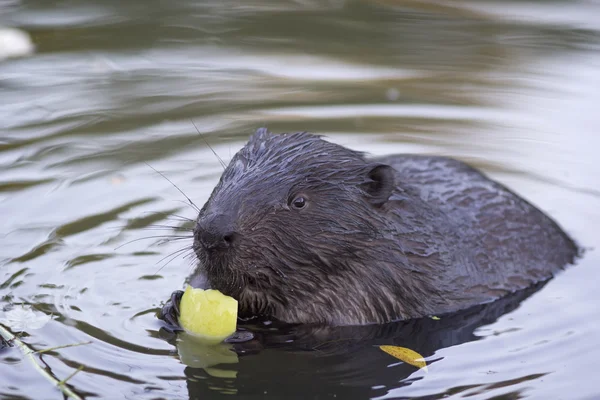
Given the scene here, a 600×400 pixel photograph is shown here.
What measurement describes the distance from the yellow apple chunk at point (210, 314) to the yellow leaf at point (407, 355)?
0.85 m

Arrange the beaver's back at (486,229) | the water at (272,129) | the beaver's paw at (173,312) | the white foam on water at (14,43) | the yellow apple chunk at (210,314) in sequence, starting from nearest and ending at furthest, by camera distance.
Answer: the water at (272,129) < the yellow apple chunk at (210,314) < the beaver's paw at (173,312) < the beaver's back at (486,229) < the white foam on water at (14,43)

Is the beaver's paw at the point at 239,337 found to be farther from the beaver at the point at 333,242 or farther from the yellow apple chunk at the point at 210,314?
the beaver at the point at 333,242

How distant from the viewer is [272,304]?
17.7 feet

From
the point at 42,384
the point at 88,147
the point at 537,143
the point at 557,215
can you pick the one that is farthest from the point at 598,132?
the point at 42,384

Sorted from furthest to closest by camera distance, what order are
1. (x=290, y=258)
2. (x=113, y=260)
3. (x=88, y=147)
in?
(x=88, y=147)
(x=113, y=260)
(x=290, y=258)

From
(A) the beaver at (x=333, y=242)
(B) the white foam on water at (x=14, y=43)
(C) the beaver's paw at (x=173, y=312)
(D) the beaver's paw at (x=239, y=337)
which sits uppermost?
(B) the white foam on water at (x=14, y=43)

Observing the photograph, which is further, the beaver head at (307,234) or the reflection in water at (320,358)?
the beaver head at (307,234)

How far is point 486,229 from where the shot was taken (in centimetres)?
608

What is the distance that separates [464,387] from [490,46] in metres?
6.86

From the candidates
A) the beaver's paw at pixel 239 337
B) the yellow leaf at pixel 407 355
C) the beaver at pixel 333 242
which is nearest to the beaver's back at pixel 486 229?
the beaver at pixel 333 242

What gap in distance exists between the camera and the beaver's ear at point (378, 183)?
17.7 feet

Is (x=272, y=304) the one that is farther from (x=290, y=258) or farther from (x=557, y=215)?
(x=557, y=215)

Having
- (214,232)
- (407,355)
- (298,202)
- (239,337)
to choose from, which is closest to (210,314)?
(239,337)

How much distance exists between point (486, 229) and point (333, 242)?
4.11ft
